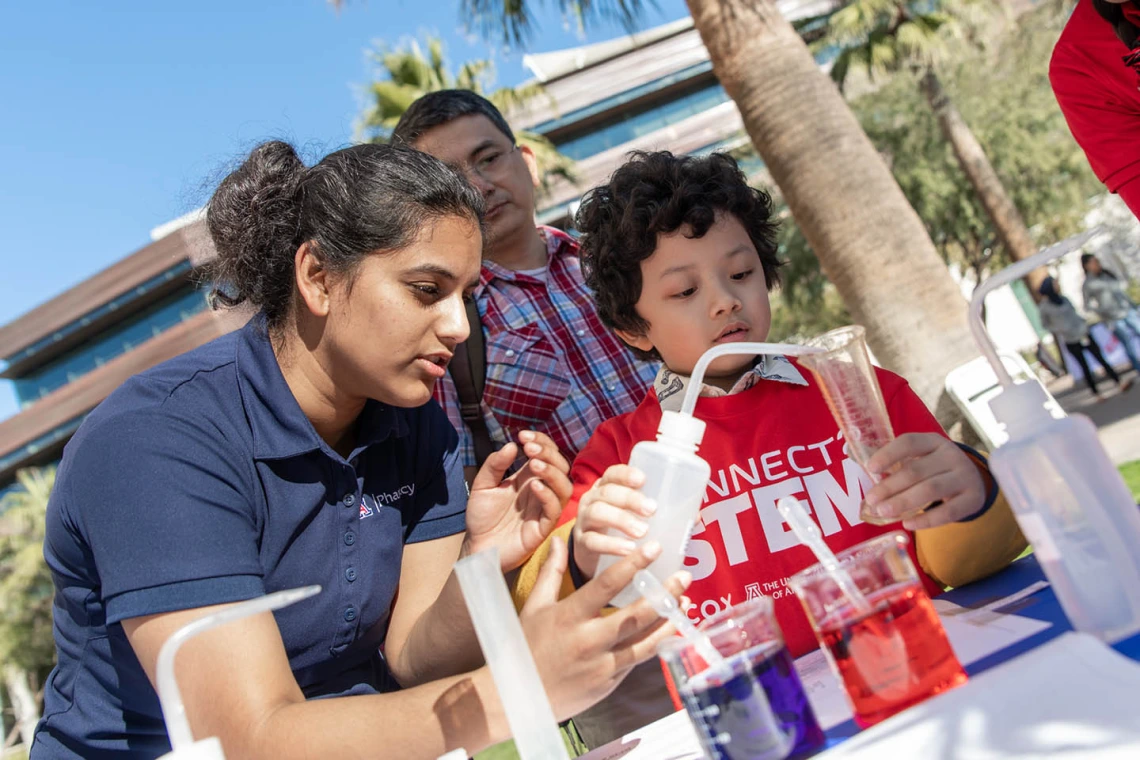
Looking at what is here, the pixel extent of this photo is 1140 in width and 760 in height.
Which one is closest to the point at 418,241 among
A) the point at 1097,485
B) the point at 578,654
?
the point at 578,654

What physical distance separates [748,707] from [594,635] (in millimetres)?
215

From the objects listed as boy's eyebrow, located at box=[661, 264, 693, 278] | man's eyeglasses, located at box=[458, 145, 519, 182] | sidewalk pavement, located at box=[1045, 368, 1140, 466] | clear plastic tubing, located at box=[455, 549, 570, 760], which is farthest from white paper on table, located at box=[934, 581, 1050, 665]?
sidewalk pavement, located at box=[1045, 368, 1140, 466]

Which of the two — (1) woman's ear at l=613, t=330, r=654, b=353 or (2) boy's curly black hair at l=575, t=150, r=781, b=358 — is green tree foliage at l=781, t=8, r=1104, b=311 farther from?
(1) woman's ear at l=613, t=330, r=654, b=353

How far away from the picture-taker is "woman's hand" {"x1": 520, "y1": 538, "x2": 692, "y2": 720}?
1.11 m

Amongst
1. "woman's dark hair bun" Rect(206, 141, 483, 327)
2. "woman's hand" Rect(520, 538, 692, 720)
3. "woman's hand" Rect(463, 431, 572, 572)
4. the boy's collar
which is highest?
"woman's dark hair bun" Rect(206, 141, 483, 327)

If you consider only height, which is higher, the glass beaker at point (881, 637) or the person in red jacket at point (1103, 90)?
the person in red jacket at point (1103, 90)

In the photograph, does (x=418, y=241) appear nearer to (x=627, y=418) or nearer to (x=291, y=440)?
(x=291, y=440)

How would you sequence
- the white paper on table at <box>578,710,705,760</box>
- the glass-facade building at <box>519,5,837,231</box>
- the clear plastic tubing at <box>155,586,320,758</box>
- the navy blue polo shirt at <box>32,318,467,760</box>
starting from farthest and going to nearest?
the glass-facade building at <box>519,5,837,231</box> < the navy blue polo shirt at <box>32,318,467,760</box> < the white paper on table at <box>578,710,705,760</box> < the clear plastic tubing at <box>155,586,320,758</box>

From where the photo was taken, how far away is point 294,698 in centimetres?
142

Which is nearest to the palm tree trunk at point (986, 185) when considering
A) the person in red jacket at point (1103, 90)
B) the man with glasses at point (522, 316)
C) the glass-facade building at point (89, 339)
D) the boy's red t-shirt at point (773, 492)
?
the man with glasses at point (522, 316)

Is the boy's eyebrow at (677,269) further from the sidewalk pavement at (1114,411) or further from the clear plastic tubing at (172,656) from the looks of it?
the sidewalk pavement at (1114,411)

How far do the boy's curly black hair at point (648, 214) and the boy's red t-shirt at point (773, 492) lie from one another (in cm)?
39

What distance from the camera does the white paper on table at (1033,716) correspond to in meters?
0.80

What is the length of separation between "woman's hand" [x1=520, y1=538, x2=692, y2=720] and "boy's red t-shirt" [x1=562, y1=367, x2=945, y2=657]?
2.40 ft
